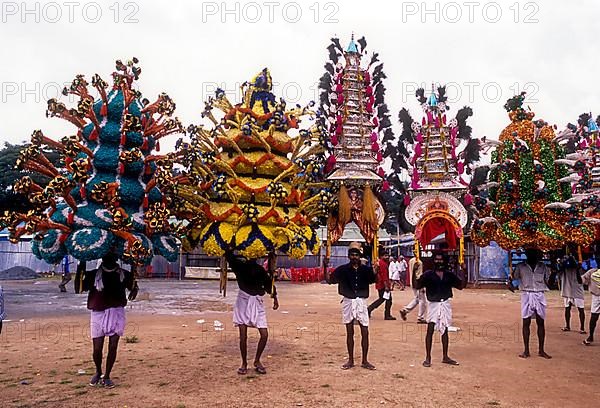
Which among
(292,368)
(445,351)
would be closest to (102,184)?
(292,368)

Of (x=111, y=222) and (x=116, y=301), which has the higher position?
(x=111, y=222)

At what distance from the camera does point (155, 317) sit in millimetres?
13352

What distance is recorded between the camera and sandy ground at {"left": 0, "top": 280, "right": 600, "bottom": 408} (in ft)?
19.1

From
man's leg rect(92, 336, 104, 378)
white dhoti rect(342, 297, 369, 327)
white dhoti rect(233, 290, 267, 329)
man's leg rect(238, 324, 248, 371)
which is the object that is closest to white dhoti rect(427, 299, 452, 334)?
white dhoti rect(342, 297, 369, 327)

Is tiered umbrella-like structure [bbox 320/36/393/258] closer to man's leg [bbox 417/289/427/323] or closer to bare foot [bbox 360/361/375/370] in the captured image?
man's leg [bbox 417/289/427/323]

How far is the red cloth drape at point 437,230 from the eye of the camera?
20.1m

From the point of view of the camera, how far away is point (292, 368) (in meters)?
7.35

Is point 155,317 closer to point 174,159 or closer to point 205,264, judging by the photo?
point 174,159

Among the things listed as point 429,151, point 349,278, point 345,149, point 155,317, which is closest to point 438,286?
point 349,278

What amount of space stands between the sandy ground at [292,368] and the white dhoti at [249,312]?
2.31 feet

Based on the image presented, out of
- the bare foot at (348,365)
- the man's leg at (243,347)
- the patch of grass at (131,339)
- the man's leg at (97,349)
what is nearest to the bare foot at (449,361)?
the bare foot at (348,365)

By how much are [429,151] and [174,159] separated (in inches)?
565

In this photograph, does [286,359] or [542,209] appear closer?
[286,359]

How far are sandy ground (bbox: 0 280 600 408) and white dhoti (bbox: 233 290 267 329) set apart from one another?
703 mm
